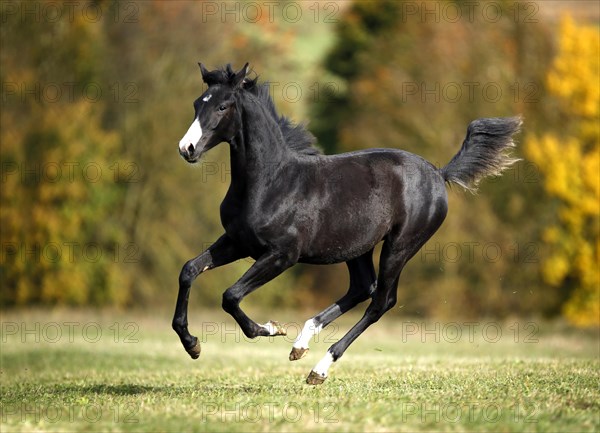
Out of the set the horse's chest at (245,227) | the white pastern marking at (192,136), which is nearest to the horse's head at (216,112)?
the white pastern marking at (192,136)

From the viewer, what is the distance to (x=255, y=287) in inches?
382

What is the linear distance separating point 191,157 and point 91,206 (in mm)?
28787

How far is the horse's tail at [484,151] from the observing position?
11391 millimetres

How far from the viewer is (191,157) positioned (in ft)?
30.7

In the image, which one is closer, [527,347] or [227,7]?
[527,347]

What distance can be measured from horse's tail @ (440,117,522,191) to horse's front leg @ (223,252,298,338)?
264 cm

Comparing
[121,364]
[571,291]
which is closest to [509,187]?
[571,291]

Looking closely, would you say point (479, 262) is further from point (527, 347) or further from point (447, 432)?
point (447, 432)

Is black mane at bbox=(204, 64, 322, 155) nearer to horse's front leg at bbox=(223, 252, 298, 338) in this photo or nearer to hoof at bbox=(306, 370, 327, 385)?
horse's front leg at bbox=(223, 252, 298, 338)

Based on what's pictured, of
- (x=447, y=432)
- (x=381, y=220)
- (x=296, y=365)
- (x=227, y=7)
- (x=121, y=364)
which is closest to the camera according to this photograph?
(x=447, y=432)

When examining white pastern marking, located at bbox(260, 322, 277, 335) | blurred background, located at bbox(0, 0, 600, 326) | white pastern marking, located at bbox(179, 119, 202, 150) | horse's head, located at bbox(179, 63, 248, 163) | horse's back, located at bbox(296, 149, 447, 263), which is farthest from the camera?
blurred background, located at bbox(0, 0, 600, 326)

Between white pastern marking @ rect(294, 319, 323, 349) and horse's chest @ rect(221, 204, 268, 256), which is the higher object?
horse's chest @ rect(221, 204, 268, 256)

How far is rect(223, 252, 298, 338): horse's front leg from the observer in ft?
31.3

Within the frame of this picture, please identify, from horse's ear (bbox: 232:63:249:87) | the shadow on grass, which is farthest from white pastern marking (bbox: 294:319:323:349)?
horse's ear (bbox: 232:63:249:87)
